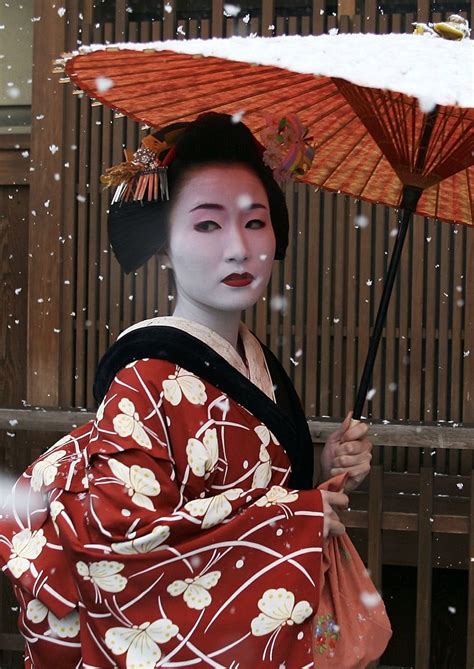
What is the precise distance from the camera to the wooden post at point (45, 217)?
451cm

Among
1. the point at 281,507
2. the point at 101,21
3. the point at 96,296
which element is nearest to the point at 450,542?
the point at 96,296

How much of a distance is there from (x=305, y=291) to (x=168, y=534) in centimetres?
286

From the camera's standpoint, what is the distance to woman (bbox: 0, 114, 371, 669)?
1776mm

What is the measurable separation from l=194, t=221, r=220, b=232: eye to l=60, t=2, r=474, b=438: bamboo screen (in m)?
2.36

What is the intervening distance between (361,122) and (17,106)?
10.1 ft

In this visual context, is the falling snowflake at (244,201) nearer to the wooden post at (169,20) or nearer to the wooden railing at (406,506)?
the wooden railing at (406,506)

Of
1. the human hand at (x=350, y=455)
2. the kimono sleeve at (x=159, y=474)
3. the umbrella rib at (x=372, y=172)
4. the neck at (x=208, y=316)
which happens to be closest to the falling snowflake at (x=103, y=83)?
the neck at (x=208, y=316)

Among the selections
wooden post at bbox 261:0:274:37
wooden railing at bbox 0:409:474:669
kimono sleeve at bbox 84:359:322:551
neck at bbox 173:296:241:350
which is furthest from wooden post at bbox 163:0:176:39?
kimono sleeve at bbox 84:359:322:551

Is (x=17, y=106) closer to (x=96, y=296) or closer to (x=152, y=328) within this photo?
(x=96, y=296)

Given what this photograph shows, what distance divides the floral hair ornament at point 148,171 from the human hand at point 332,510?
771mm

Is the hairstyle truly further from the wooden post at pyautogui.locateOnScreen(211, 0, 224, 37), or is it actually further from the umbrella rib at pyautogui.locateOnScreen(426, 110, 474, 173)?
the wooden post at pyautogui.locateOnScreen(211, 0, 224, 37)

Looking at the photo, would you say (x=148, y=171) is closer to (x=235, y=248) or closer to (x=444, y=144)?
(x=235, y=248)

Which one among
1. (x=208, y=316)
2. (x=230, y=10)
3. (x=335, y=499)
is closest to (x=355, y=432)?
(x=335, y=499)

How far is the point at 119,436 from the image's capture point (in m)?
1.82
